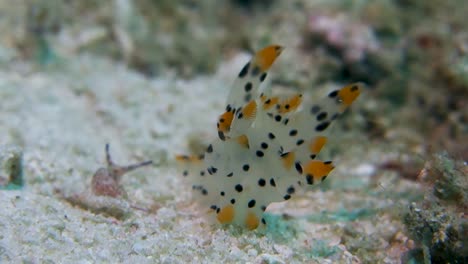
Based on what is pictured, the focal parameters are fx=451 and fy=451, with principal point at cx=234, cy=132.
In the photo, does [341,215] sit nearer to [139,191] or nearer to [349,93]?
[349,93]

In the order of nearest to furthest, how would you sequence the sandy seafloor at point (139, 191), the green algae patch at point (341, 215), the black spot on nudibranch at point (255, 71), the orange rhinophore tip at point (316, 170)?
the sandy seafloor at point (139, 191), the orange rhinophore tip at point (316, 170), the black spot on nudibranch at point (255, 71), the green algae patch at point (341, 215)

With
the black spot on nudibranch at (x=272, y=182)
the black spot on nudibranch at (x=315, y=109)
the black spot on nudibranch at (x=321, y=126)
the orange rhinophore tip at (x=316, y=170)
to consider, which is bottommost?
the black spot on nudibranch at (x=272, y=182)

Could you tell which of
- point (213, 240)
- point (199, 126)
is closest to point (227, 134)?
point (213, 240)

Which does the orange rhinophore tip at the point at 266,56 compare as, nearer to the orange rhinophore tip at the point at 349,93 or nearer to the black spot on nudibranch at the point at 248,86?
the black spot on nudibranch at the point at 248,86

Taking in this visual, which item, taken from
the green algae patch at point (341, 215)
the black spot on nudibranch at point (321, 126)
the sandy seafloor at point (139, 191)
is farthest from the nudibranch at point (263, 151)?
the green algae patch at point (341, 215)

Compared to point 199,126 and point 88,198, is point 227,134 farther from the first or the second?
point 199,126

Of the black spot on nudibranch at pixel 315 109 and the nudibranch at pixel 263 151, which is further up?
the black spot on nudibranch at pixel 315 109
